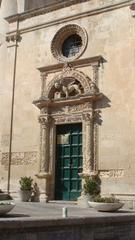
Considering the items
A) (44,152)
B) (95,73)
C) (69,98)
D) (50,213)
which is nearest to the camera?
(50,213)

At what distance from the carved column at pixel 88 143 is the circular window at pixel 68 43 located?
2784 mm

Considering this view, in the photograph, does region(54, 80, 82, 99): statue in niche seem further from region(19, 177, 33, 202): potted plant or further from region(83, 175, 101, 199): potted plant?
region(19, 177, 33, 202): potted plant

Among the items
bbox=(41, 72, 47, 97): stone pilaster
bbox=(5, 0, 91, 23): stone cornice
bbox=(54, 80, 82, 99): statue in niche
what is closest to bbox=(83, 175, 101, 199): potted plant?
bbox=(54, 80, 82, 99): statue in niche

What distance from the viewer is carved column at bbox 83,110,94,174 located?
1580 cm

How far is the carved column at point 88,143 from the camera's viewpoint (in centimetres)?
1580

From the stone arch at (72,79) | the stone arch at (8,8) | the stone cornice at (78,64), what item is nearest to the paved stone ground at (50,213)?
the stone arch at (72,79)

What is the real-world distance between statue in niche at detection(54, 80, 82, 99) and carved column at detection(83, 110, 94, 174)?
3.92ft

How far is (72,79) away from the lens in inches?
672

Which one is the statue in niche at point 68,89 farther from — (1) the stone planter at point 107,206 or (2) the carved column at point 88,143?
(1) the stone planter at point 107,206

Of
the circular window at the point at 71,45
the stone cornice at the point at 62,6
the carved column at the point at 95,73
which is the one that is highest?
the stone cornice at the point at 62,6

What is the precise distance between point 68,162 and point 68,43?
17.0 ft

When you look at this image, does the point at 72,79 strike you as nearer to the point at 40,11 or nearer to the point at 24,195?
the point at 40,11

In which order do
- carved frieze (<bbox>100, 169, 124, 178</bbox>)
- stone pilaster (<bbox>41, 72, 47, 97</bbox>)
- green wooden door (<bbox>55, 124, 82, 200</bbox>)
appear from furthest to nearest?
stone pilaster (<bbox>41, 72, 47, 97</bbox>), green wooden door (<bbox>55, 124, 82, 200</bbox>), carved frieze (<bbox>100, 169, 124, 178</bbox>)

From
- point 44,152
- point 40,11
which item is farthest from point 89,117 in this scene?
point 40,11
